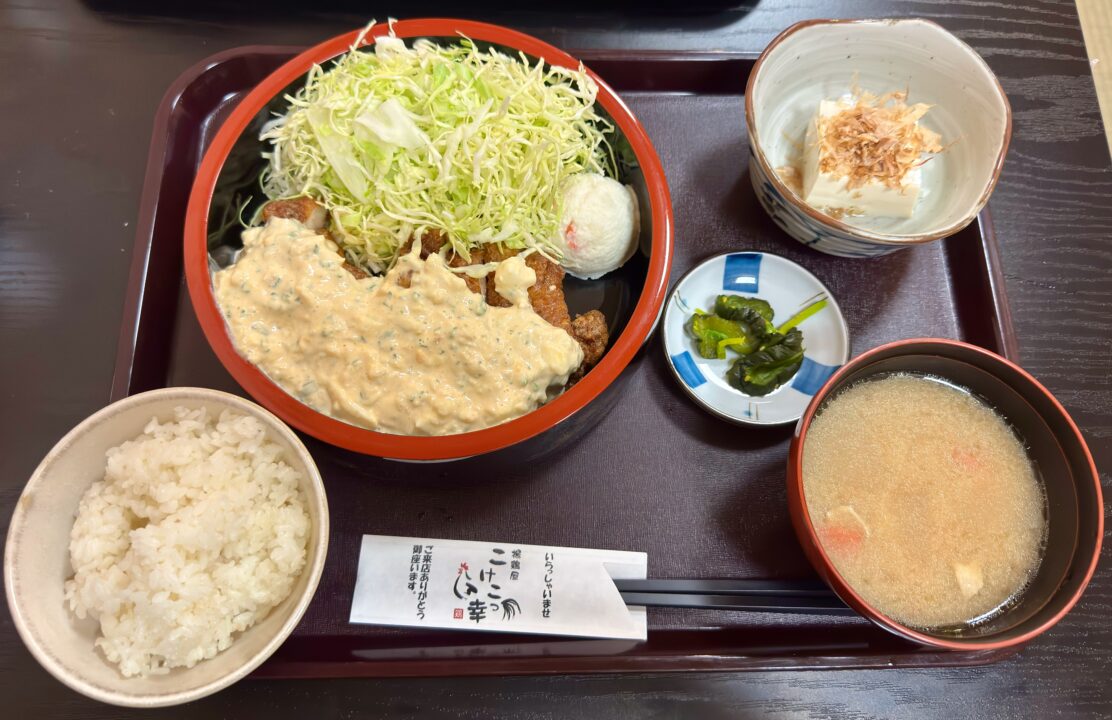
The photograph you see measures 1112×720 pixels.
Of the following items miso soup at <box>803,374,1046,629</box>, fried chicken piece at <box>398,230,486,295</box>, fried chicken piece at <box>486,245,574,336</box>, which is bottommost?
miso soup at <box>803,374,1046,629</box>

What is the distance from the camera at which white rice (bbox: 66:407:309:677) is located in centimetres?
136

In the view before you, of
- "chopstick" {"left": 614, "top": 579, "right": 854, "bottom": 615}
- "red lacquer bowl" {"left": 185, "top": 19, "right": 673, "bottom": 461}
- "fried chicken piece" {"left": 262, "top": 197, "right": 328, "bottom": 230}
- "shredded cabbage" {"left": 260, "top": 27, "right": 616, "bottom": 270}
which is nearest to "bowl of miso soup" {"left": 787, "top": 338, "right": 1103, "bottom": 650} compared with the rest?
"chopstick" {"left": 614, "top": 579, "right": 854, "bottom": 615}

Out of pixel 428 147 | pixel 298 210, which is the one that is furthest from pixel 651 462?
pixel 298 210

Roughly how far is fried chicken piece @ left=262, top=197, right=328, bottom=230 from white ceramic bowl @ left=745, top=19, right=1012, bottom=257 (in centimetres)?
132

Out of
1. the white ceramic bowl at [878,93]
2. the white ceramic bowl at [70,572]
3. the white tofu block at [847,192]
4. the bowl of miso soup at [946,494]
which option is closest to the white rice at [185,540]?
the white ceramic bowl at [70,572]

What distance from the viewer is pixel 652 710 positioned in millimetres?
1632

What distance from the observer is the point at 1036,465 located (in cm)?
159

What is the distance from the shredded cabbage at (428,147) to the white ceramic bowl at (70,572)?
27.8 inches

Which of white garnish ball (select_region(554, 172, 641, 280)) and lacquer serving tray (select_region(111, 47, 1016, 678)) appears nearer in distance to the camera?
lacquer serving tray (select_region(111, 47, 1016, 678))

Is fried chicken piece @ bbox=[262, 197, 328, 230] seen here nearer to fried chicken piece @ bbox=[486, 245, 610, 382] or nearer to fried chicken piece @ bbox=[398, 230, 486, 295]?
fried chicken piece @ bbox=[398, 230, 486, 295]

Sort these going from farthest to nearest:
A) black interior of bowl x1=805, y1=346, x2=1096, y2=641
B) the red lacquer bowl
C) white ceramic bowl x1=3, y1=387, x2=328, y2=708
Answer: the red lacquer bowl
black interior of bowl x1=805, y1=346, x2=1096, y2=641
white ceramic bowl x1=3, y1=387, x2=328, y2=708

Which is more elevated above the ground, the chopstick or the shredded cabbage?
the shredded cabbage

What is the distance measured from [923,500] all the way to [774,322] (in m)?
0.66

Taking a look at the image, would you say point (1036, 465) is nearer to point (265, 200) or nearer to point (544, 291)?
point (544, 291)
